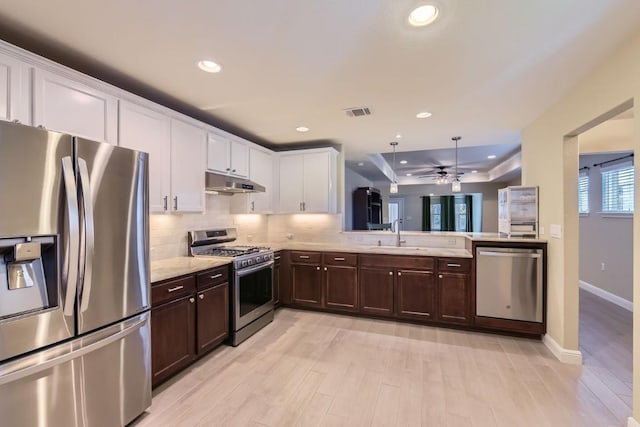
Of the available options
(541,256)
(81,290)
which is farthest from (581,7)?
(81,290)

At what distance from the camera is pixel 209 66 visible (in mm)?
2201

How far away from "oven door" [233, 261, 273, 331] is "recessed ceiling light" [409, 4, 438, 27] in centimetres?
→ 263

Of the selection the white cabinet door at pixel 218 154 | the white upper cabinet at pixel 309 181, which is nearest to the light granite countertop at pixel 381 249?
the white upper cabinet at pixel 309 181

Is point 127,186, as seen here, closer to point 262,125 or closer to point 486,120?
point 262,125

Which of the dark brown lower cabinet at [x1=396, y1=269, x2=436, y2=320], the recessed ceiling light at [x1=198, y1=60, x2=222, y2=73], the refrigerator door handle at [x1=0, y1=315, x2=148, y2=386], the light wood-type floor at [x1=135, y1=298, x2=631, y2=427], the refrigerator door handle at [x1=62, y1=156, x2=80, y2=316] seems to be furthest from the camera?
the dark brown lower cabinet at [x1=396, y1=269, x2=436, y2=320]

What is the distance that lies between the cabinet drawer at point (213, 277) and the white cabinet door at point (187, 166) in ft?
2.23

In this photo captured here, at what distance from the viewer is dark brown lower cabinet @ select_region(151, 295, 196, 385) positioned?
2.22 metres

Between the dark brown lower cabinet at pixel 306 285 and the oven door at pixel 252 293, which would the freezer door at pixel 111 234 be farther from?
the dark brown lower cabinet at pixel 306 285

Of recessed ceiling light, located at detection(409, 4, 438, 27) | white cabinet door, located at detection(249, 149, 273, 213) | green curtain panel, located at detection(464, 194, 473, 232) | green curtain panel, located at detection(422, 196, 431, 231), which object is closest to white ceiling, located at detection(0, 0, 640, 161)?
recessed ceiling light, located at detection(409, 4, 438, 27)

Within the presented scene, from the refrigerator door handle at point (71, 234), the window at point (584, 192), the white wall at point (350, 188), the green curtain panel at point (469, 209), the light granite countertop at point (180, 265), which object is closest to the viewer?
the refrigerator door handle at point (71, 234)

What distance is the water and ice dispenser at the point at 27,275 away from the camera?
1.36m

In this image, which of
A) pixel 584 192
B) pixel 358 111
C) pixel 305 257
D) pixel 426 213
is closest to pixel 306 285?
pixel 305 257

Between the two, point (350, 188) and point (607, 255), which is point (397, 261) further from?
point (350, 188)

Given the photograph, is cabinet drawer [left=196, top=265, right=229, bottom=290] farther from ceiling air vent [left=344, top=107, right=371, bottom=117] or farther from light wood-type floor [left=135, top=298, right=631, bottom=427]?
ceiling air vent [left=344, top=107, right=371, bottom=117]
